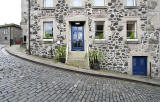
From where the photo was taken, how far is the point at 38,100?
3.36m

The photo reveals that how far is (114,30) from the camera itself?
9.93 metres

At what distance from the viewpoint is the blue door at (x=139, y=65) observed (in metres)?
10.0

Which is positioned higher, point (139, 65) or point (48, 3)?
point (48, 3)

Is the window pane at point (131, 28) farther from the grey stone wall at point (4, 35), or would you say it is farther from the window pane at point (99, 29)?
the grey stone wall at point (4, 35)

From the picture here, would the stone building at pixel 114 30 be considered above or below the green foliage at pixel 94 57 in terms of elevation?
above

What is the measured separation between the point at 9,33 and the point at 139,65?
74.3ft

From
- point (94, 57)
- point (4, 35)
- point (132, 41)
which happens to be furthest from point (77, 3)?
point (4, 35)

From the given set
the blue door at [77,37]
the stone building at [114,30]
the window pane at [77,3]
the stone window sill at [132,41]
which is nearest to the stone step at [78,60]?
the stone building at [114,30]

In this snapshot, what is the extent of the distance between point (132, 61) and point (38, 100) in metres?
9.10

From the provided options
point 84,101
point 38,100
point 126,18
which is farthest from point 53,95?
point 126,18

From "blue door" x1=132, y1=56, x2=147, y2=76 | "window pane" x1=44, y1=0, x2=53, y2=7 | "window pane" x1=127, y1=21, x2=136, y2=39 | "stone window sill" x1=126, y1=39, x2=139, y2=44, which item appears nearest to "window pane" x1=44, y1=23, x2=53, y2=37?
"window pane" x1=44, y1=0, x2=53, y2=7

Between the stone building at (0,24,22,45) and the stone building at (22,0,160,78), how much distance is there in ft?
47.3

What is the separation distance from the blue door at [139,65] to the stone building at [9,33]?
21301 mm

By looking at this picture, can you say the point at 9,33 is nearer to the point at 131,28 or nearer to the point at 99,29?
the point at 99,29
